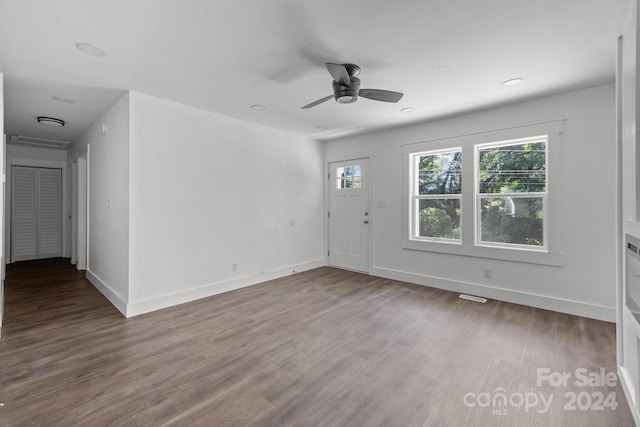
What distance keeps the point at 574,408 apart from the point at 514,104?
3259 millimetres

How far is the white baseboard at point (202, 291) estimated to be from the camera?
3258 mm

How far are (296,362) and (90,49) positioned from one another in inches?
119

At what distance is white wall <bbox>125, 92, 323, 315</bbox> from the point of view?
10.9ft

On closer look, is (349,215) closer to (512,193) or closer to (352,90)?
(512,193)

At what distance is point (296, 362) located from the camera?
2291mm

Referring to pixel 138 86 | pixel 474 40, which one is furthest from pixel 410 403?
pixel 138 86

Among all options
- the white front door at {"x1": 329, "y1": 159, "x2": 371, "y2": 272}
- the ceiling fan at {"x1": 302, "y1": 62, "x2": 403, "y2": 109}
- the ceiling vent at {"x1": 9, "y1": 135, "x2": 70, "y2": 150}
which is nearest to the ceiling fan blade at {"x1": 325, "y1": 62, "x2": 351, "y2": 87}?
the ceiling fan at {"x1": 302, "y1": 62, "x2": 403, "y2": 109}

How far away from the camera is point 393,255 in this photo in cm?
479

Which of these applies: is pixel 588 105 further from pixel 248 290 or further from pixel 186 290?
pixel 186 290

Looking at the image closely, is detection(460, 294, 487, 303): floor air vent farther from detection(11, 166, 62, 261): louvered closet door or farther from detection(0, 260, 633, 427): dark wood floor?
detection(11, 166, 62, 261): louvered closet door

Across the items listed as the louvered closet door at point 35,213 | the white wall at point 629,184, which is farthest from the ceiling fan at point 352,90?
the louvered closet door at point 35,213

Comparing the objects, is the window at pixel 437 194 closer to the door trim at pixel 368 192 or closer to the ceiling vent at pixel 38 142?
the door trim at pixel 368 192

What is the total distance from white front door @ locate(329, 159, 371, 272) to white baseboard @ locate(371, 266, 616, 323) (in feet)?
2.27

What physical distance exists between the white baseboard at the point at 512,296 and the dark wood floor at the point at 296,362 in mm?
127
